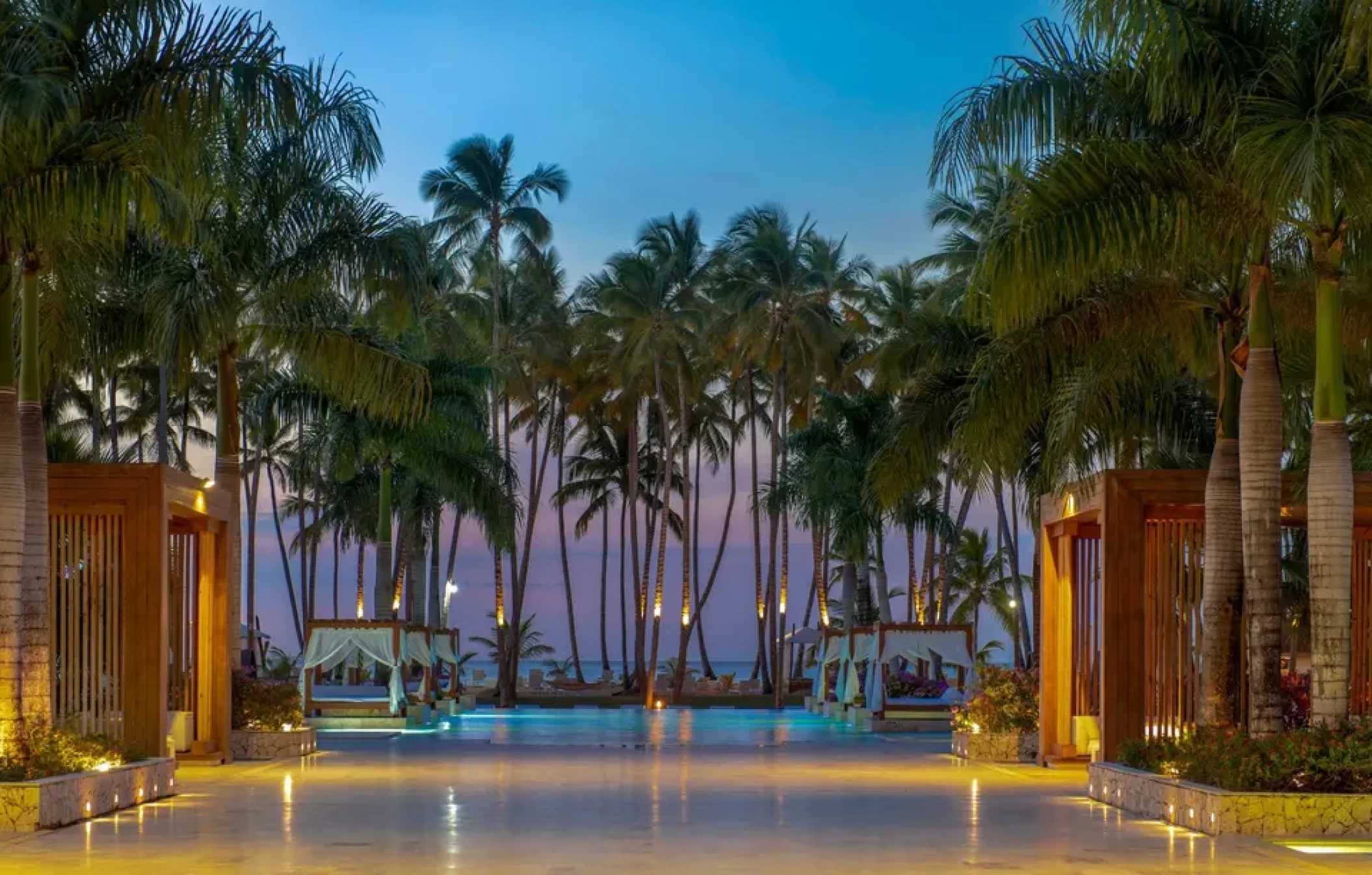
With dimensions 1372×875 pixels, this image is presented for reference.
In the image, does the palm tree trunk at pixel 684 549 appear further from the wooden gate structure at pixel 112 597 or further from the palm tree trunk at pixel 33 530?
the palm tree trunk at pixel 33 530

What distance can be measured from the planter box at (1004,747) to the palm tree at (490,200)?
29.2 meters

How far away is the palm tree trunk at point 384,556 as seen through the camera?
3594 cm

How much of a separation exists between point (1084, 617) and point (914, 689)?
1399 cm

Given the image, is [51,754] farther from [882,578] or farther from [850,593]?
[850,593]

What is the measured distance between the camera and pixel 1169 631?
56.4 ft

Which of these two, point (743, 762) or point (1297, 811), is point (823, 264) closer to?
point (743, 762)

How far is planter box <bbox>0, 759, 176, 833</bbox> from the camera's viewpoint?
12859 millimetres

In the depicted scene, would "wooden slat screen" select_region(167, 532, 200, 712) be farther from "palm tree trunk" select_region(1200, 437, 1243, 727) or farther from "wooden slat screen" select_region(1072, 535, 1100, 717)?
"palm tree trunk" select_region(1200, 437, 1243, 727)

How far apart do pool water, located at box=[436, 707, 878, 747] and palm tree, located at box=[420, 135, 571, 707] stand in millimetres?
11201

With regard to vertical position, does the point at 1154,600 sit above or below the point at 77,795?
above

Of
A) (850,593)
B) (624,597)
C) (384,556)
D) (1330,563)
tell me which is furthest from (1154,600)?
(624,597)

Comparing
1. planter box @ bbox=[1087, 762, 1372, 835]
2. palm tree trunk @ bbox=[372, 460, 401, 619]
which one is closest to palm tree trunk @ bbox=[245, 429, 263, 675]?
palm tree trunk @ bbox=[372, 460, 401, 619]

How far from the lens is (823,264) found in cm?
5012

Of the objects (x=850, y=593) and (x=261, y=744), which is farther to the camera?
(x=850, y=593)
